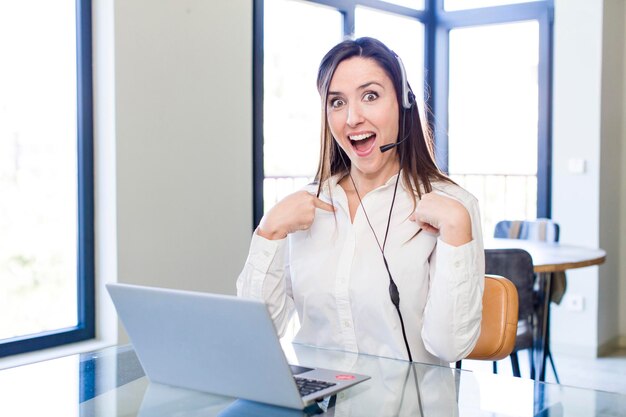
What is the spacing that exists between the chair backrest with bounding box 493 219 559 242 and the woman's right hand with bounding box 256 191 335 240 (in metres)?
2.49

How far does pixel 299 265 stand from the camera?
1.86 m

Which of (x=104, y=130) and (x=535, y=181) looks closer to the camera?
(x=104, y=130)

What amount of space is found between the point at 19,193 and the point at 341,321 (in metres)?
1.78

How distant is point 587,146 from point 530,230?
931 mm

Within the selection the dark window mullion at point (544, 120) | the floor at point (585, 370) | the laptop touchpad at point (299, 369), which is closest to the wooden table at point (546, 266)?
the floor at point (585, 370)

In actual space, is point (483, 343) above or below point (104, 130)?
below

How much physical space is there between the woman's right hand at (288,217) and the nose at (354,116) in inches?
7.3

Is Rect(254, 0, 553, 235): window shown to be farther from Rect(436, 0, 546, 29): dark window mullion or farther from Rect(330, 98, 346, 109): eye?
Rect(330, 98, 346, 109): eye

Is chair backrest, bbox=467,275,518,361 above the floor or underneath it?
above

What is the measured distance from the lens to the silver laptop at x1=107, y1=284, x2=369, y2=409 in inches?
44.8

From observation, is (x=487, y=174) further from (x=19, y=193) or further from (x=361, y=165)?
(x=361, y=165)

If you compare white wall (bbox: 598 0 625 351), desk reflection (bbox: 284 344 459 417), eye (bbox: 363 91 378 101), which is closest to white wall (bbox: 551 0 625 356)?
white wall (bbox: 598 0 625 351)

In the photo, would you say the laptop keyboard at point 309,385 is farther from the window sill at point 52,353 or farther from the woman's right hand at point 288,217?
the window sill at point 52,353

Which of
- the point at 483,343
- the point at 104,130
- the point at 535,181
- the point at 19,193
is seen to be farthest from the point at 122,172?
the point at 535,181
